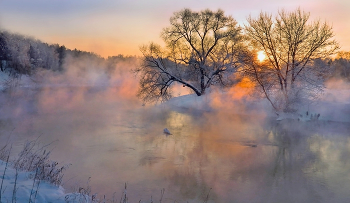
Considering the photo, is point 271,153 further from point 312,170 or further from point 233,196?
point 233,196

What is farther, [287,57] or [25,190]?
[287,57]

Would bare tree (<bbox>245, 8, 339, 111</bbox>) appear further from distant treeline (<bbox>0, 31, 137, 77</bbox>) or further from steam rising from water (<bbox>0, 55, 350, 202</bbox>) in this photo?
distant treeline (<bbox>0, 31, 137, 77</bbox>)

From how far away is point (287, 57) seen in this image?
17688 mm

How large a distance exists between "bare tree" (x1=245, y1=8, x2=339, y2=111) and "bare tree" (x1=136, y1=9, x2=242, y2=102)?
4702mm

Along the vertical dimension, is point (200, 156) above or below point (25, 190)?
below

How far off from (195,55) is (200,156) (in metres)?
15.7

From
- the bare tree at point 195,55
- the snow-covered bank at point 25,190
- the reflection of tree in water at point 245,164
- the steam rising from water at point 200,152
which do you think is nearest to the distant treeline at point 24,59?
the bare tree at point 195,55

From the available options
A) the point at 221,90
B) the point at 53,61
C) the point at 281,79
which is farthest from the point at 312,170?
the point at 53,61

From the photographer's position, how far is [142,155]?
29.6 ft

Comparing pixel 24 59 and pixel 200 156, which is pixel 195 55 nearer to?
pixel 200 156

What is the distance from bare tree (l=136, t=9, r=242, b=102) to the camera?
22.6 meters

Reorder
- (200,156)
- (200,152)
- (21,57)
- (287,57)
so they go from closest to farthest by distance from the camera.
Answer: (200,156) < (200,152) < (287,57) < (21,57)

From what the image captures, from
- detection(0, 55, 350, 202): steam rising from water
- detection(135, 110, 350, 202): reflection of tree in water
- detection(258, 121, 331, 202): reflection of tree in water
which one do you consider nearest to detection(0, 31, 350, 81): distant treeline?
detection(0, 55, 350, 202): steam rising from water

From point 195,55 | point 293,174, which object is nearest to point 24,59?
point 195,55
